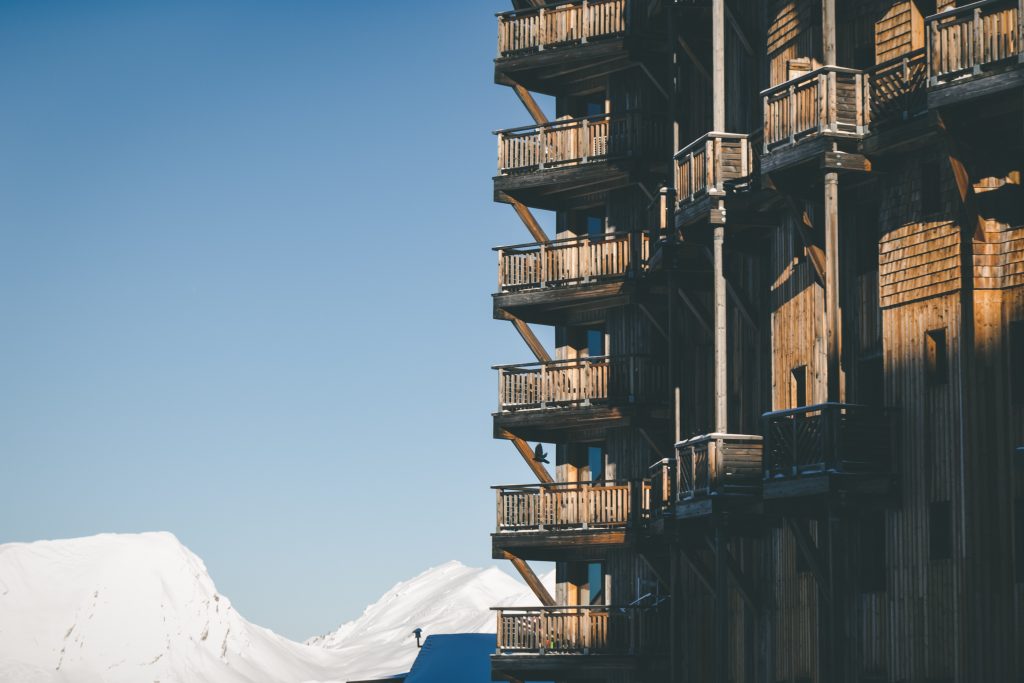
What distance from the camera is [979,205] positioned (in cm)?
3628

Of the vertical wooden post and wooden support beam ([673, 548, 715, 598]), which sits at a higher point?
the vertical wooden post

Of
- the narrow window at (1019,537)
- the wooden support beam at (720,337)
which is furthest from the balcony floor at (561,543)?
the narrow window at (1019,537)

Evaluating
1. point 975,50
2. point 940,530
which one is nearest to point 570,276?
point 940,530

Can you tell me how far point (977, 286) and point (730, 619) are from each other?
12790mm

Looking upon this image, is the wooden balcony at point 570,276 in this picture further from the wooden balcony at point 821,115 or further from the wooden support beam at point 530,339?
the wooden balcony at point 821,115

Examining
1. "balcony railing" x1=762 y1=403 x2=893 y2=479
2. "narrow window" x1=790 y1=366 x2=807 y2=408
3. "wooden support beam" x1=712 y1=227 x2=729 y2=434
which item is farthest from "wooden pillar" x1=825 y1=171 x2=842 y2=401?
"wooden support beam" x1=712 y1=227 x2=729 y2=434

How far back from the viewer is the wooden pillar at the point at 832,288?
38000mm

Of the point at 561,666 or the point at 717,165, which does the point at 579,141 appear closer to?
the point at 717,165

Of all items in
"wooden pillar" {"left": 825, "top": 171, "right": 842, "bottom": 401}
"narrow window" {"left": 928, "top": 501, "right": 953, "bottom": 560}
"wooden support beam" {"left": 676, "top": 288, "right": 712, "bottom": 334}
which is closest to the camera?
"narrow window" {"left": 928, "top": 501, "right": 953, "bottom": 560}

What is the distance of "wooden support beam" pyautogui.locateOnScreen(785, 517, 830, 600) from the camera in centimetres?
3809

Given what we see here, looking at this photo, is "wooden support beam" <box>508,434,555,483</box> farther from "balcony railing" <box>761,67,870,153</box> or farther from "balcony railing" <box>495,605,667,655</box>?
"balcony railing" <box>761,67,870,153</box>

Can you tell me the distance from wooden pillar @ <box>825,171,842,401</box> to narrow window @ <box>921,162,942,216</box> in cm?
175

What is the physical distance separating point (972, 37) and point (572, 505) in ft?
75.2

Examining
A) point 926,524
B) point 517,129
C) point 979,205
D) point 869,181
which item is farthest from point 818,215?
point 517,129
